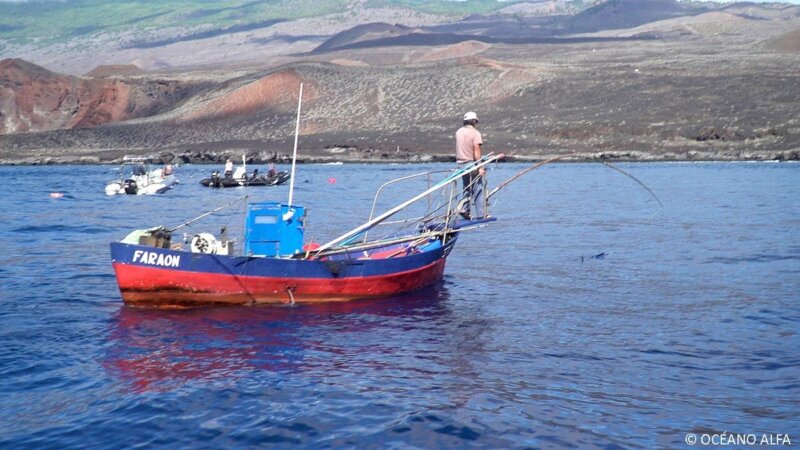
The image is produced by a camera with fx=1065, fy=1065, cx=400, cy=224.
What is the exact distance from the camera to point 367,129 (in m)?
81.8

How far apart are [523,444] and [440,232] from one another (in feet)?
27.8

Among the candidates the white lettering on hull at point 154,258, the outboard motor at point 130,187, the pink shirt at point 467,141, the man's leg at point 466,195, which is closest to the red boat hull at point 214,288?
the white lettering on hull at point 154,258

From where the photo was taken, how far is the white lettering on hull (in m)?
16.5

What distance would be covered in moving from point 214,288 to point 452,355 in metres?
4.64

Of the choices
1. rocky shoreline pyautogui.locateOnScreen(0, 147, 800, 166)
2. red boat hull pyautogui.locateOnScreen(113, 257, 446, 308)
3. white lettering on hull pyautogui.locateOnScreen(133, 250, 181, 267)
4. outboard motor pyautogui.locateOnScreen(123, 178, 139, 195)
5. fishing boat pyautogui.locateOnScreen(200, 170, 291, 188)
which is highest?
white lettering on hull pyautogui.locateOnScreen(133, 250, 181, 267)

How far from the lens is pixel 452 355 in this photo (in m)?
14.2

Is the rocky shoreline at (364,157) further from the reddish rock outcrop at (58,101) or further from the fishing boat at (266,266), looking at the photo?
the fishing boat at (266,266)

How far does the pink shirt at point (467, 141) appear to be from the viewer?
18.7 metres

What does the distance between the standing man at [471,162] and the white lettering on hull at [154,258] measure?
208 inches

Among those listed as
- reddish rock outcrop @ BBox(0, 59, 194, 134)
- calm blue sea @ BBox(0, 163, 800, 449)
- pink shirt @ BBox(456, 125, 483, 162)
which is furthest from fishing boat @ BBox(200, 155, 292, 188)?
reddish rock outcrop @ BBox(0, 59, 194, 134)

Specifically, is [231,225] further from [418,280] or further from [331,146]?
[331,146]

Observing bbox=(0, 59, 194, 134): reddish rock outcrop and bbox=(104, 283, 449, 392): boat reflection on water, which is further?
bbox=(0, 59, 194, 134): reddish rock outcrop

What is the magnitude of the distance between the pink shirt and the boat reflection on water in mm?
2566

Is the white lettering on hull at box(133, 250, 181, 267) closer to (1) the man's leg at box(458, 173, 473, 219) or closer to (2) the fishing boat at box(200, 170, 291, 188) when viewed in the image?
(1) the man's leg at box(458, 173, 473, 219)
